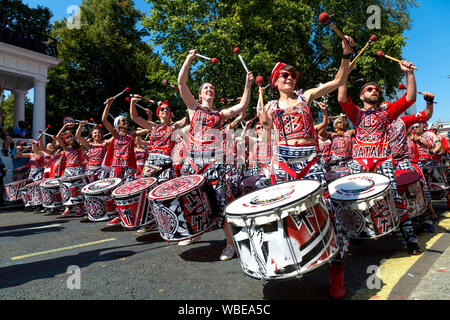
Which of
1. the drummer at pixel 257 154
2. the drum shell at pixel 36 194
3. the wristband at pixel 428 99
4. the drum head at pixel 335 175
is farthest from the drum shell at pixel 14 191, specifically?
the wristband at pixel 428 99

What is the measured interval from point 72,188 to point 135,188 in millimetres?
3358

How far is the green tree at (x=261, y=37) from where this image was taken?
14.9 m

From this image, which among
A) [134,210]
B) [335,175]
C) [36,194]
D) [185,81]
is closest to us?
[185,81]

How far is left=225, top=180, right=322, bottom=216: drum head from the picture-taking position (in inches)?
86.5

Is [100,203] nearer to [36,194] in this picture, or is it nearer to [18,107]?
[36,194]

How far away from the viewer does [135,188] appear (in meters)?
4.86

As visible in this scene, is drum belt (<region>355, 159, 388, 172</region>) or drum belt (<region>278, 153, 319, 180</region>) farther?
drum belt (<region>355, 159, 388, 172</region>)

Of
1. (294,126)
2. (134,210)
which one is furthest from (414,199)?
(134,210)

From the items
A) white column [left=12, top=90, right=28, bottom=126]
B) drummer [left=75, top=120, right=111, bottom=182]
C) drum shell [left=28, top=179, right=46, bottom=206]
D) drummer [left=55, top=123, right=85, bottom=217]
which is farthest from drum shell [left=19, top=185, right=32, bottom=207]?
white column [left=12, top=90, right=28, bottom=126]

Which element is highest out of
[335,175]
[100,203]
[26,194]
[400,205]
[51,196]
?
[335,175]

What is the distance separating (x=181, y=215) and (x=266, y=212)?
162 centimetres

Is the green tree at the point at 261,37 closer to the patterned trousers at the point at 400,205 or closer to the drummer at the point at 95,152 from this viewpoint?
the drummer at the point at 95,152

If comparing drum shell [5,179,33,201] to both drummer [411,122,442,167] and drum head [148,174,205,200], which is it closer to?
drum head [148,174,205,200]

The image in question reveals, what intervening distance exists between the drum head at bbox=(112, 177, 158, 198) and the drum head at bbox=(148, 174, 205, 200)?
3.09ft
